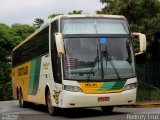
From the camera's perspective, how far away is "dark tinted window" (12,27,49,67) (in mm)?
19766

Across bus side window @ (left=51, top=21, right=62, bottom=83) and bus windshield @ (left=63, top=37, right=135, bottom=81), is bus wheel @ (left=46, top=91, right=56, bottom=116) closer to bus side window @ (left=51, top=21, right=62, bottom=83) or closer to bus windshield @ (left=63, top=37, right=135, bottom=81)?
bus side window @ (left=51, top=21, right=62, bottom=83)

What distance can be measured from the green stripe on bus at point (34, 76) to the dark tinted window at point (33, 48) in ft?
1.06

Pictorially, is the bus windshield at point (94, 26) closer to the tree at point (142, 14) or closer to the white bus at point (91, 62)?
the white bus at point (91, 62)

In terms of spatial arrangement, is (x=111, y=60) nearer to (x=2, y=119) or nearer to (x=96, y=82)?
(x=96, y=82)

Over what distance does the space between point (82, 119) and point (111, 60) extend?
2.15 meters

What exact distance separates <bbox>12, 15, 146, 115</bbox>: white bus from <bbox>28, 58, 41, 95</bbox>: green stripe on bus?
2.72 meters

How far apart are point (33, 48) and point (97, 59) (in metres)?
6.06

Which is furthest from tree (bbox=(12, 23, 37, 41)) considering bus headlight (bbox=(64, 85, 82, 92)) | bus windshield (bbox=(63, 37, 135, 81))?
bus headlight (bbox=(64, 85, 82, 92))

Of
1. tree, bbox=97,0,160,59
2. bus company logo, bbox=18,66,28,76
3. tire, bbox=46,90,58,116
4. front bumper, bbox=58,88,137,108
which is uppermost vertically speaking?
tree, bbox=97,0,160,59

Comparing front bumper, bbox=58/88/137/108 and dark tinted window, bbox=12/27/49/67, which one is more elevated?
dark tinted window, bbox=12/27/49/67

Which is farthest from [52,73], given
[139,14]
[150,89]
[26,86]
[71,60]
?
[139,14]

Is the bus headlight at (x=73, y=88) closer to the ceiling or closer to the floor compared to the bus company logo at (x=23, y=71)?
closer to the floor

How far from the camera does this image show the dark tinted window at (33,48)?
64.8 ft

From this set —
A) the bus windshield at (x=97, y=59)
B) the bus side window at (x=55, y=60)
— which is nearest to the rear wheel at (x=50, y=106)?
the bus side window at (x=55, y=60)
